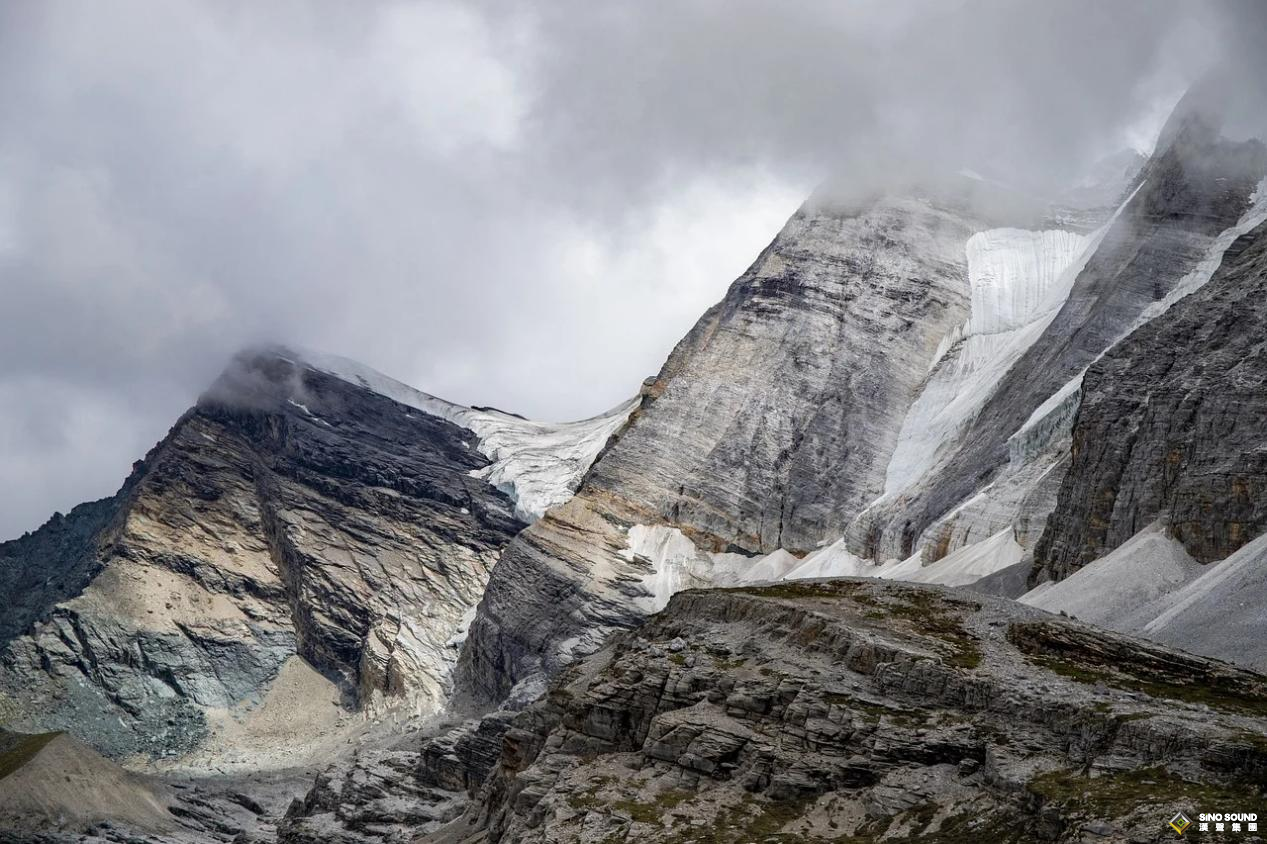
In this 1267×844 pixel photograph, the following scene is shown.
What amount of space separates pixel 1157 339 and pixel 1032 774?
71433 millimetres

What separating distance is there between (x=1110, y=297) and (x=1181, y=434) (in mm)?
57601

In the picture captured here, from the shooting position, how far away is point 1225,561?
88.6 m

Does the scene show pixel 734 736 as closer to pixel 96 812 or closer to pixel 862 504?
pixel 96 812

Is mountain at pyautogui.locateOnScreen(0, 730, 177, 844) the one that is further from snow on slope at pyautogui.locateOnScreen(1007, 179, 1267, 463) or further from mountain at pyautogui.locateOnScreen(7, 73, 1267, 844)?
snow on slope at pyautogui.locateOnScreen(1007, 179, 1267, 463)

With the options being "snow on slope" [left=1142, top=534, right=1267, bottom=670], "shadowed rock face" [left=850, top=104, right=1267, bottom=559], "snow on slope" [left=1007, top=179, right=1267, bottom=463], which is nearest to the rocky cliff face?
"snow on slope" [left=1142, top=534, right=1267, bottom=670]

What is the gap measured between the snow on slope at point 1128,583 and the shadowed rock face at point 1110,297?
46.9m

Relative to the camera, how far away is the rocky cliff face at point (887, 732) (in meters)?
49.2

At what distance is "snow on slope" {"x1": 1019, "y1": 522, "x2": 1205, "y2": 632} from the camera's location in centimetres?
9012

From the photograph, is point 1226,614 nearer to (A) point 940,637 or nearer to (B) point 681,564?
(A) point 940,637

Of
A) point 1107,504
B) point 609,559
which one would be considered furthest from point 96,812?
point 1107,504

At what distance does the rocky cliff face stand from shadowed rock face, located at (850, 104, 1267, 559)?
7957cm

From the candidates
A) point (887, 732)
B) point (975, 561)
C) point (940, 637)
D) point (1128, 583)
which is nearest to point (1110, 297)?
point (975, 561)

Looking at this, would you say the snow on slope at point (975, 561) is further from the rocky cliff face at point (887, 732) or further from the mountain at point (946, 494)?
the rocky cliff face at point (887, 732)

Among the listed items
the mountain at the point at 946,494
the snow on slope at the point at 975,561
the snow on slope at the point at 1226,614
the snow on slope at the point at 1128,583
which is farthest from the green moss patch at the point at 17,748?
the snow on slope at the point at 1226,614
